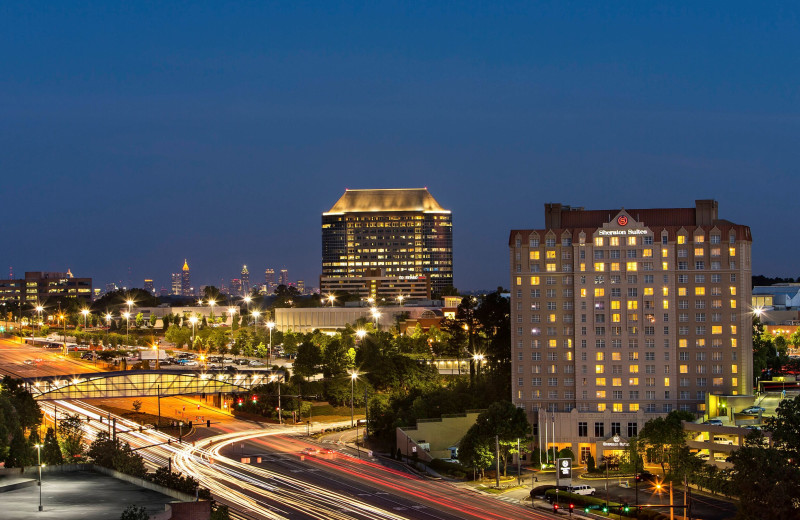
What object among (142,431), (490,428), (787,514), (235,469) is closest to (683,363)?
(490,428)

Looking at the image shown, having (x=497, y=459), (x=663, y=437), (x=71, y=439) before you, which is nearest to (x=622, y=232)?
(x=663, y=437)

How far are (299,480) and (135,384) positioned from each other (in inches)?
2125

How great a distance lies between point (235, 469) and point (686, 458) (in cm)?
4733

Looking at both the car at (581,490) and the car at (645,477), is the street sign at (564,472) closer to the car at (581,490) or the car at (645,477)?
the car at (581,490)

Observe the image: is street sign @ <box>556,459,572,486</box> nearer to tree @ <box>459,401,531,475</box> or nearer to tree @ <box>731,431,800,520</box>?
tree @ <box>459,401,531,475</box>

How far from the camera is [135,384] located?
500 ft

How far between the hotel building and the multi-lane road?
91.7 feet

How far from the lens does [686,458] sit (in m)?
103

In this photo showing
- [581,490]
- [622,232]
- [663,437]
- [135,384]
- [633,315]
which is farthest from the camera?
[135,384]

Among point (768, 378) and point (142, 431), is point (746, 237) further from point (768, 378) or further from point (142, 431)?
point (142, 431)

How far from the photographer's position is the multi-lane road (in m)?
92.1

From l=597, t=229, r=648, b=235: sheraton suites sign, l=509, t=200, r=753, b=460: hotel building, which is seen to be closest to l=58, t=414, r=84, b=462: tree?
l=509, t=200, r=753, b=460: hotel building

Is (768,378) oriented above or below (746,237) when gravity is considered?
below

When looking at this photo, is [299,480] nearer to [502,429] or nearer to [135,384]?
[502,429]
